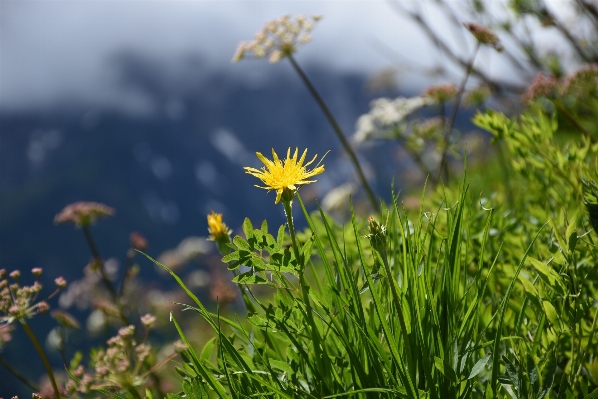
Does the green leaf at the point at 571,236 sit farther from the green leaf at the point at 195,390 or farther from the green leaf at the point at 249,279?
the green leaf at the point at 195,390

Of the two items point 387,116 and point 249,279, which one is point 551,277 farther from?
point 387,116

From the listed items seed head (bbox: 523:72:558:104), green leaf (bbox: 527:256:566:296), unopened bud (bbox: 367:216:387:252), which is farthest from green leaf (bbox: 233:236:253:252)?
seed head (bbox: 523:72:558:104)

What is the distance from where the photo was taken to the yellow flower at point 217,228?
1111 millimetres

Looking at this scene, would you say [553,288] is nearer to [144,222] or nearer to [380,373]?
[380,373]

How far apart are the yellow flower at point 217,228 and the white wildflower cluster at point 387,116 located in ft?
6.18

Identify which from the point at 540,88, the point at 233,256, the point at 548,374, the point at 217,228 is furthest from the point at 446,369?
the point at 540,88

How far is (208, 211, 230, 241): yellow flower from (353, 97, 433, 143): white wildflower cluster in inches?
74.2

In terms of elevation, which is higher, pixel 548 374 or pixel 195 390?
pixel 195 390

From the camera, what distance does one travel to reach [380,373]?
891 millimetres

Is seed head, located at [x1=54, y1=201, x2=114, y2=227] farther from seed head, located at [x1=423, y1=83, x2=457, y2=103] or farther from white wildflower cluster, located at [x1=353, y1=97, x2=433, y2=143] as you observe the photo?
seed head, located at [x1=423, y1=83, x2=457, y2=103]

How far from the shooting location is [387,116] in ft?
10.1

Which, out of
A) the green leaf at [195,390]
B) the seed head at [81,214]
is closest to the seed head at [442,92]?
the seed head at [81,214]

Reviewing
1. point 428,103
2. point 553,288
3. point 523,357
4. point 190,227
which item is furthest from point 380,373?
point 190,227

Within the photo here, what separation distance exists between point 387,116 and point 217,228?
2188mm
